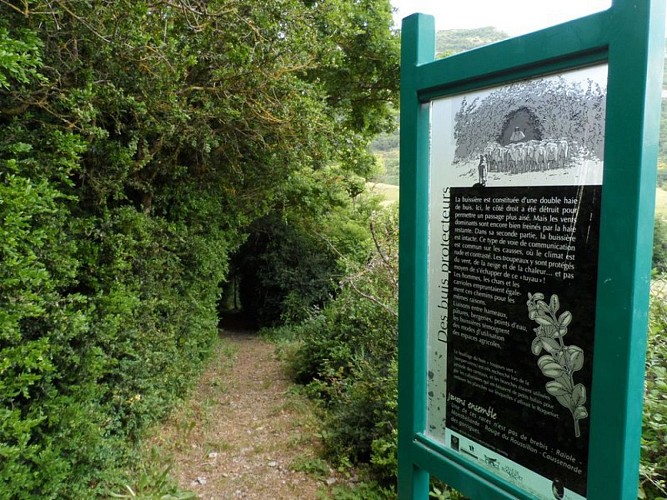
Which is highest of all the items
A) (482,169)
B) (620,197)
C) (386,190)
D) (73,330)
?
(386,190)

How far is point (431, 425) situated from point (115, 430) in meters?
3.22

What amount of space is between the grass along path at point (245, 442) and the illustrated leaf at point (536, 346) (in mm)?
3084

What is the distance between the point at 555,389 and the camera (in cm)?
168

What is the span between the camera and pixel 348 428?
15.6 ft

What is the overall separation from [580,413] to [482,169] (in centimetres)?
99

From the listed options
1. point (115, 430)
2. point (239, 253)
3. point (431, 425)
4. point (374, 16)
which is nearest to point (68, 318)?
point (115, 430)

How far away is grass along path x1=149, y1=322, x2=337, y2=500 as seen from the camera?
4328 millimetres

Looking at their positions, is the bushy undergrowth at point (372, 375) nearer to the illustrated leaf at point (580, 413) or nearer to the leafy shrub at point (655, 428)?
the leafy shrub at point (655, 428)

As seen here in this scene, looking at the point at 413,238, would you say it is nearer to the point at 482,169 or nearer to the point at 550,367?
the point at 482,169

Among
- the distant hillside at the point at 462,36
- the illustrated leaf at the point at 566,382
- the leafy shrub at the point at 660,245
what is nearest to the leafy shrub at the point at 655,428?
the illustrated leaf at the point at 566,382

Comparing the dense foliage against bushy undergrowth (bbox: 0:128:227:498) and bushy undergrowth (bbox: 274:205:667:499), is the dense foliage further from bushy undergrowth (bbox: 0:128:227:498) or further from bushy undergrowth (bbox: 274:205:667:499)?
bushy undergrowth (bbox: 274:205:667:499)

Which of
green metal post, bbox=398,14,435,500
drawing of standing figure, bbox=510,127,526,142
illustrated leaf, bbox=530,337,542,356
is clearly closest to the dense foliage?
green metal post, bbox=398,14,435,500

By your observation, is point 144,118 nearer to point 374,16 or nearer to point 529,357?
point 529,357

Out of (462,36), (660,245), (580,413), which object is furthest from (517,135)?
(462,36)
